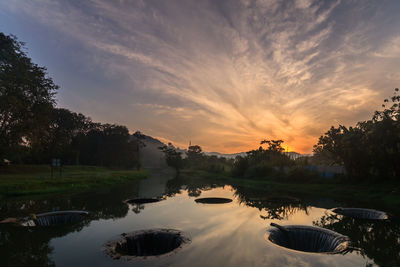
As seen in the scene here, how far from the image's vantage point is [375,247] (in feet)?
44.9

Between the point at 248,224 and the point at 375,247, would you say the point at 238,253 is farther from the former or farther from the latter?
the point at 375,247

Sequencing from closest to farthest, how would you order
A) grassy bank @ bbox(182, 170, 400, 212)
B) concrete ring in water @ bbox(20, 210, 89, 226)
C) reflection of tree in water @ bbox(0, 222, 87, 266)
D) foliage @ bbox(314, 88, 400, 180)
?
reflection of tree in water @ bbox(0, 222, 87, 266) → concrete ring in water @ bbox(20, 210, 89, 226) → grassy bank @ bbox(182, 170, 400, 212) → foliage @ bbox(314, 88, 400, 180)

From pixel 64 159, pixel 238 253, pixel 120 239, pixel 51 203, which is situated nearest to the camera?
pixel 238 253

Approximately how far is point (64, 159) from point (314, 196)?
271 ft

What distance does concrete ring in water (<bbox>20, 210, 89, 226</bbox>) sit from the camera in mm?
17156

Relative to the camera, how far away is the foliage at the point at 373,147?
101 ft

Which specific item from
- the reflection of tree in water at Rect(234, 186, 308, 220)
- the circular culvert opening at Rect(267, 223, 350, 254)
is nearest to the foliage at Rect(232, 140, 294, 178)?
the reflection of tree in water at Rect(234, 186, 308, 220)

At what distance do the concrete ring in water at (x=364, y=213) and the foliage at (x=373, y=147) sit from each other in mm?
13446

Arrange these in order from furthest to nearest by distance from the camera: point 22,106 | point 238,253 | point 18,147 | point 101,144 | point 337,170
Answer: point 101,144, point 337,170, point 18,147, point 22,106, point 238,253

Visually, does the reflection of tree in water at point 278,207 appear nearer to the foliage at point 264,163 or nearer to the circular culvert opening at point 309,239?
the circular culvert opening at point 309,239

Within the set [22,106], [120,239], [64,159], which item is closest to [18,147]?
[22,106]

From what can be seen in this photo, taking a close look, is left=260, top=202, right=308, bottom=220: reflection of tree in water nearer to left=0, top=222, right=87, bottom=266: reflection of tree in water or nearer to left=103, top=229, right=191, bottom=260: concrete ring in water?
left=103, top=229, right=191, bottom=260: concrete ring in water

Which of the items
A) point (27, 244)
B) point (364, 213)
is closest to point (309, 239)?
point (364, 213)

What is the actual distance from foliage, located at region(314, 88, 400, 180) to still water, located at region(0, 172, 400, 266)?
10.8m
